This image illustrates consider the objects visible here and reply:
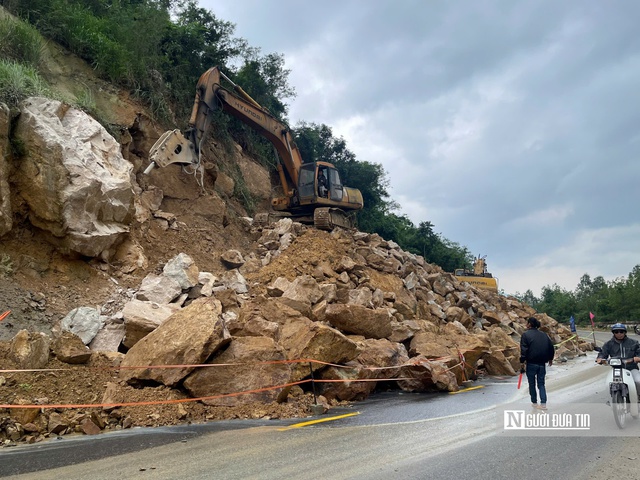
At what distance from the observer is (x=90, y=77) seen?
53.5 feet

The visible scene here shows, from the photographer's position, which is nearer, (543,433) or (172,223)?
(543,433)

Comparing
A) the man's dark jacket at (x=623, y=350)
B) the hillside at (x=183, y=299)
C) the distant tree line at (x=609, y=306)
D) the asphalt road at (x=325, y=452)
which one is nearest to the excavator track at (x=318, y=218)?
the hillside at (x=183, y=299)

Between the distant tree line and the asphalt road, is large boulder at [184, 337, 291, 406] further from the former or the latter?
the distant tree line

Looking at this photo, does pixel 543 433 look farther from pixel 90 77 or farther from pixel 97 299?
pixel 90 77

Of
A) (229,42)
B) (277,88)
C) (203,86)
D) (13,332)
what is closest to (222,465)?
(13,332)

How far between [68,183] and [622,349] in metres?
11.3

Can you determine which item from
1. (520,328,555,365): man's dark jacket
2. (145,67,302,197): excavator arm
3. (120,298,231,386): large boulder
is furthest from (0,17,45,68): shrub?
(520,328,555,365): man's dark jacket

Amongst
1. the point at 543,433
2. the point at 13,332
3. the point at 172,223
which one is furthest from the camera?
the point at 172,223

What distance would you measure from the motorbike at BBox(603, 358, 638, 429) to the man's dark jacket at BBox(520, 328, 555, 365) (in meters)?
0.90

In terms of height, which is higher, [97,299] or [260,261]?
[260,261]

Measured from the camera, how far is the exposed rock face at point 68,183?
10.5 meters

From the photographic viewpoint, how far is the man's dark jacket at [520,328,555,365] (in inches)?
276

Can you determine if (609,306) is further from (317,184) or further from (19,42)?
(19,42)

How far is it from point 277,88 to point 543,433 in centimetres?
2598
